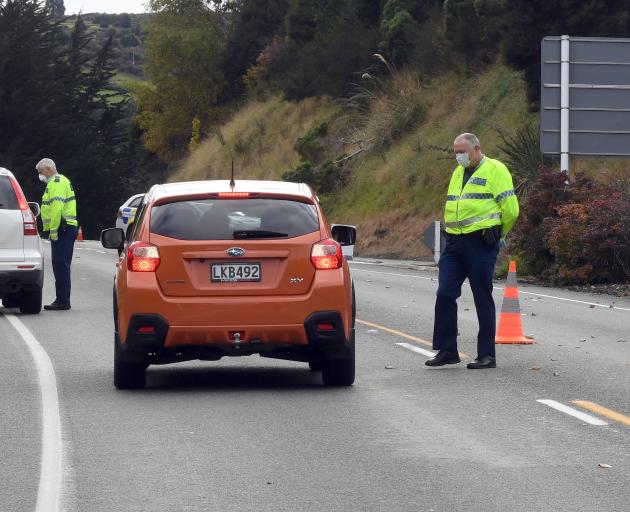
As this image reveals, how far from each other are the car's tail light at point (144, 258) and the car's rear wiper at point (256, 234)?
598 mm

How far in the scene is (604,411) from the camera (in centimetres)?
1055

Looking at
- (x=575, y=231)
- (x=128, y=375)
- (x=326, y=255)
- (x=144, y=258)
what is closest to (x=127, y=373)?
(x=128, y=375)

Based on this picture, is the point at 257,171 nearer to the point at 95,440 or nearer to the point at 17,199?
the point at 17,199

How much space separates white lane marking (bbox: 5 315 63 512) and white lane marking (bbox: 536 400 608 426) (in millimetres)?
3402

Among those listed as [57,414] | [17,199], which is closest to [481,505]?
[57,414]

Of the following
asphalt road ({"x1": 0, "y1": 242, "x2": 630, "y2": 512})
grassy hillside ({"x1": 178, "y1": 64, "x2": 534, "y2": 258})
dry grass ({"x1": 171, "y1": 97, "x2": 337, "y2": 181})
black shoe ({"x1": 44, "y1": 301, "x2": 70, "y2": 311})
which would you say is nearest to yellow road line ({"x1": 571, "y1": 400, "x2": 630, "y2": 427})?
asphalt road ({"x1": 0, "y1": 242, "x2": 630, "y2": 512})

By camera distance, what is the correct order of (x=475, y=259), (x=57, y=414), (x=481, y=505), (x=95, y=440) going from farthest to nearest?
(x=475, y=259), (x=57, y=414), (x=95, y=440), (x=481, y=505)

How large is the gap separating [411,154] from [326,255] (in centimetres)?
3862

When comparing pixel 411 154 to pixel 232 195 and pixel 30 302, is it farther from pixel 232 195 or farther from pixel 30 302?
pixel 232 195

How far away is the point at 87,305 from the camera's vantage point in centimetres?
2116

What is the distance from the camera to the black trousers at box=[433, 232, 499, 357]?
13.1m

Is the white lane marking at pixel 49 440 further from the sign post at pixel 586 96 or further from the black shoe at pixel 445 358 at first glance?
the sign post at pixel 586 96

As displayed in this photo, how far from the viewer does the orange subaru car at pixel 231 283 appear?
11234mm

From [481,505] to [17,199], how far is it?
1262 cm
